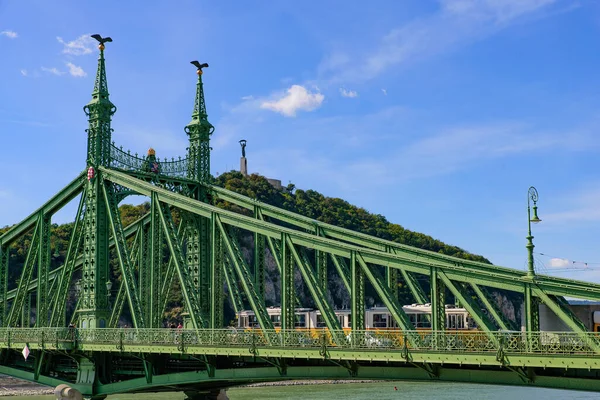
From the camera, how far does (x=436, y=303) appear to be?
92.8 ft

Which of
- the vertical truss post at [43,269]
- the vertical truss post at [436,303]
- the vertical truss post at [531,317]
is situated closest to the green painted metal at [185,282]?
the vertical truss post at [436,303]

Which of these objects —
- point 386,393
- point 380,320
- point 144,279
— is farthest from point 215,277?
point 386,393

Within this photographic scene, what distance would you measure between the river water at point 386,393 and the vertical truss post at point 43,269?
14.6m

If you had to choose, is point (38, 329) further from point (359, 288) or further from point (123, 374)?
point (359, 288)

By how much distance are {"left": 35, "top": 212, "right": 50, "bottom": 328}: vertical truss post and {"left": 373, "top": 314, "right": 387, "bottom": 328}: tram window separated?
69.2 feet

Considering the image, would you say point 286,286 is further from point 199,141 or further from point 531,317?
point 199,141

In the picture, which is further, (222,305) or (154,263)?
(154,263)

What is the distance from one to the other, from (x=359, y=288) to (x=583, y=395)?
43.3 m

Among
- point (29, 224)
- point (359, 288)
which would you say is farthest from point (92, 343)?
point (359, 288)

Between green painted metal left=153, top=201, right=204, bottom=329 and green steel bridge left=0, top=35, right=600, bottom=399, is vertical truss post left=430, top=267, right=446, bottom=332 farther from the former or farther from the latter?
green painted metal left=153, top=201, right=204, bottom=329

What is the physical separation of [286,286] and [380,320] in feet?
54.7

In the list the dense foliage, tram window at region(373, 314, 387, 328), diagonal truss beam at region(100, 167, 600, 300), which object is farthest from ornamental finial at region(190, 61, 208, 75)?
the dense foliage

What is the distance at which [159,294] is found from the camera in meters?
43.0

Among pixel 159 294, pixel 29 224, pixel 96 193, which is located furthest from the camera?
pixel 29 224
